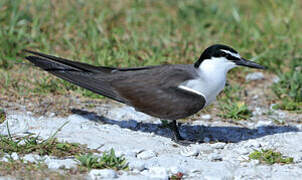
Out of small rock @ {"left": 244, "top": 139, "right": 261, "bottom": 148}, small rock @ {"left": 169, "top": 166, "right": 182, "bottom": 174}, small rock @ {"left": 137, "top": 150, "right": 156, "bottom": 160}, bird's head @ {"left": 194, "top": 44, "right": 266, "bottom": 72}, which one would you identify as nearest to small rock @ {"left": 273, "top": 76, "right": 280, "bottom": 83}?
bird's head @ {"left": 194, "top": 44, "right": 266, "bottom": 72}

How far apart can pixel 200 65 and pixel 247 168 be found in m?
1.26

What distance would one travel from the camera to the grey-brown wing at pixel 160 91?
15.6 feet

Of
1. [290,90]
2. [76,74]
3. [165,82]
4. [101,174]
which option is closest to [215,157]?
[165,82]

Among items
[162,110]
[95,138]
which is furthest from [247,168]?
[95,138]

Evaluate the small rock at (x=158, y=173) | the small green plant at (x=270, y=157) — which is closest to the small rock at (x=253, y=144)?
the small green plant at (x=270, y=157)

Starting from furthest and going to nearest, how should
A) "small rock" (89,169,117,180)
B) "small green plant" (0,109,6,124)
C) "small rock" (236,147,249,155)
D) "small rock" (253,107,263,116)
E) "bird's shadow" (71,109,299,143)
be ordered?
"small rock" (253,107,263,116) < "bird's shadow" (71,109,299,143) < "small green plant" (0,109,6,124) < "small rock" (236,147,249,155) < "small rock" (89,169,117,180)

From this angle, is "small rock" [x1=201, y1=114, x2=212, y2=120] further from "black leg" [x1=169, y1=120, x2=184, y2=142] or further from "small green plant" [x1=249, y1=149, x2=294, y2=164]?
"small green plant" [x1=249, y1=149, x2=294, y2=164]

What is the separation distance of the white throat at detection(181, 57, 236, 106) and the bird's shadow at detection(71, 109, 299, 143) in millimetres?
581

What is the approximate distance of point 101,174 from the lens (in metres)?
3.73

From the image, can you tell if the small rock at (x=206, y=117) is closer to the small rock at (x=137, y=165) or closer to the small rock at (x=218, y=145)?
the small rock at (x=218, y=145)

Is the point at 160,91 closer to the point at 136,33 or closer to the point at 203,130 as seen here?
the point at 203,130

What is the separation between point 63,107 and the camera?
5449 millimetres

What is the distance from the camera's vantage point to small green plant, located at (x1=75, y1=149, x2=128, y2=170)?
389 centimetres

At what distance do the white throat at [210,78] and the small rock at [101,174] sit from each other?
141 centimetres
